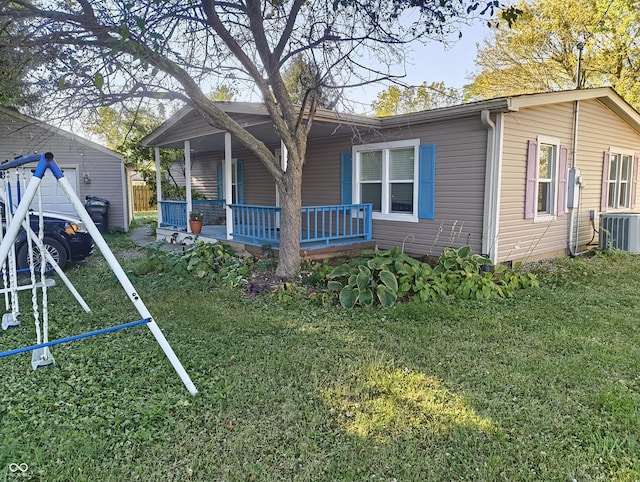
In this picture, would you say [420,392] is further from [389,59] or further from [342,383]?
[389,59]

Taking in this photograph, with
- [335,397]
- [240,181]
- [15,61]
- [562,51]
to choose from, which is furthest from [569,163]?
[562,51]

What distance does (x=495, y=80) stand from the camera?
65.3ft

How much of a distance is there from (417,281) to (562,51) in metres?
17.5

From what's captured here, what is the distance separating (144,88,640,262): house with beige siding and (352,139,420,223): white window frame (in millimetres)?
20

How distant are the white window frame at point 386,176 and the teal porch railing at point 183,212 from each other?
13.2 ft

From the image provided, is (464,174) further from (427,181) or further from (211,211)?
(211,211)

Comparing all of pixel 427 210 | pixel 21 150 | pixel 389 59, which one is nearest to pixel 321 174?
pixel 427 210

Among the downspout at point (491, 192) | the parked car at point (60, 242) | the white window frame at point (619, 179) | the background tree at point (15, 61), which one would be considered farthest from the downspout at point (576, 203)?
the parked car at point (60, 242)

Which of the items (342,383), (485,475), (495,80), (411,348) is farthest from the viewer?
(495,80)

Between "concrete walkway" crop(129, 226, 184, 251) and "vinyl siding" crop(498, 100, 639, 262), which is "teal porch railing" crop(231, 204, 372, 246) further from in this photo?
"vinyl siding" crop(498, 100, 639, 262)

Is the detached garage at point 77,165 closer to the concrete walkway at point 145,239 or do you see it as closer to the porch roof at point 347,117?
the concrete walkway at point 145,239

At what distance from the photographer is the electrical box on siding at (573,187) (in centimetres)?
809

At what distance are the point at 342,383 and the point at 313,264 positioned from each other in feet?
12.3

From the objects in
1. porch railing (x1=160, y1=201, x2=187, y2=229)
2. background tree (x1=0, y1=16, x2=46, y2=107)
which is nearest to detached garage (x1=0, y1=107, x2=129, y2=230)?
porch railing (x1=160, y1=201, x2=187, y2=229)
